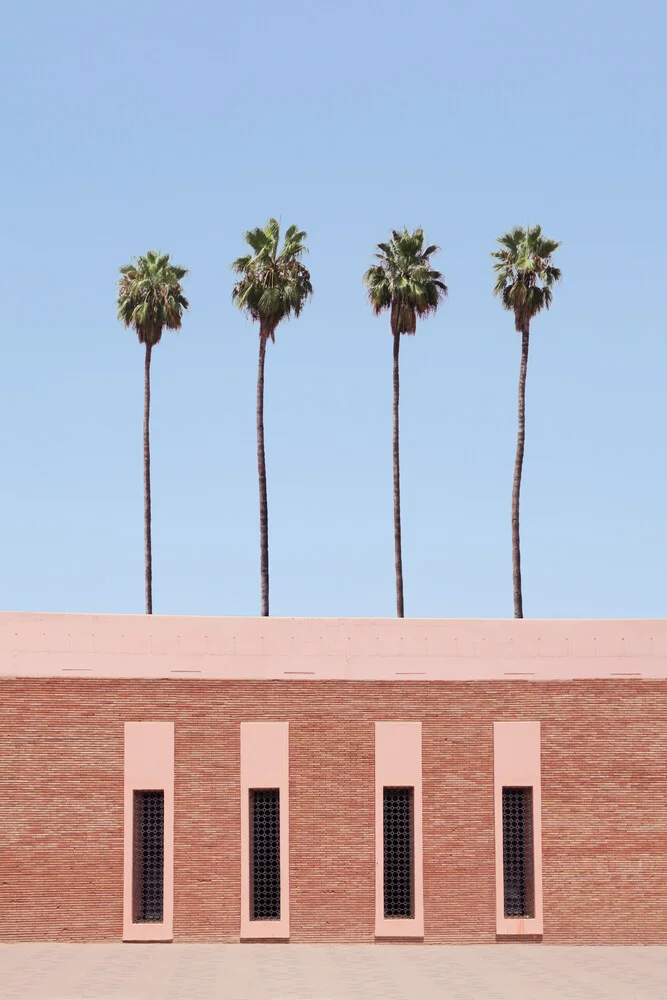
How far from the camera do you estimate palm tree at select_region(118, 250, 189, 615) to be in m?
61.0

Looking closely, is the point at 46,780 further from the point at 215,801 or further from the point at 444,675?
the point at 444,675

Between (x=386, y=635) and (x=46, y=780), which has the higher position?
(x=386, y=635)

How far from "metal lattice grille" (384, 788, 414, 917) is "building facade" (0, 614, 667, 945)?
0.05 m

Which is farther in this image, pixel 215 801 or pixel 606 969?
pixel 215 801

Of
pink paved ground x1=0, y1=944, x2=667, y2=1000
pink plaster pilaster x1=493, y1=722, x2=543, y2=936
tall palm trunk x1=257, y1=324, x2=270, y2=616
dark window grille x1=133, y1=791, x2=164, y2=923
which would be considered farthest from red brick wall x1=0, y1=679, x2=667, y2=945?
tall palm trunk x1=257, y1=324, x2=270, y2=616

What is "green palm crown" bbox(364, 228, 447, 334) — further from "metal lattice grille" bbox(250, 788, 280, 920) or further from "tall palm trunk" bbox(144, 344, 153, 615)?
"metal lattice grille" bbox(250, 788, 280, 920)

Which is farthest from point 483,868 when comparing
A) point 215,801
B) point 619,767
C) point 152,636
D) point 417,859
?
point 152,636

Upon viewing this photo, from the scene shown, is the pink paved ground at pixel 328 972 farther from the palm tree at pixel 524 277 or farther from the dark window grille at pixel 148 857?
the palm tree at pixel 524 277

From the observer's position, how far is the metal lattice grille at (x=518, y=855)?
34.5 m

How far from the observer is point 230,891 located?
3388cm

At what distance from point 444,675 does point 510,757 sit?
224 cm

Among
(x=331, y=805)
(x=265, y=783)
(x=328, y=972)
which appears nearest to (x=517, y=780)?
(x=331, y=805)

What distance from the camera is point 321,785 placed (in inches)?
1351

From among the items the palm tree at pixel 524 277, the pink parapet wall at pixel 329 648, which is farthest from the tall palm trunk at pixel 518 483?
the pink parapet wall at pixel 329 648
